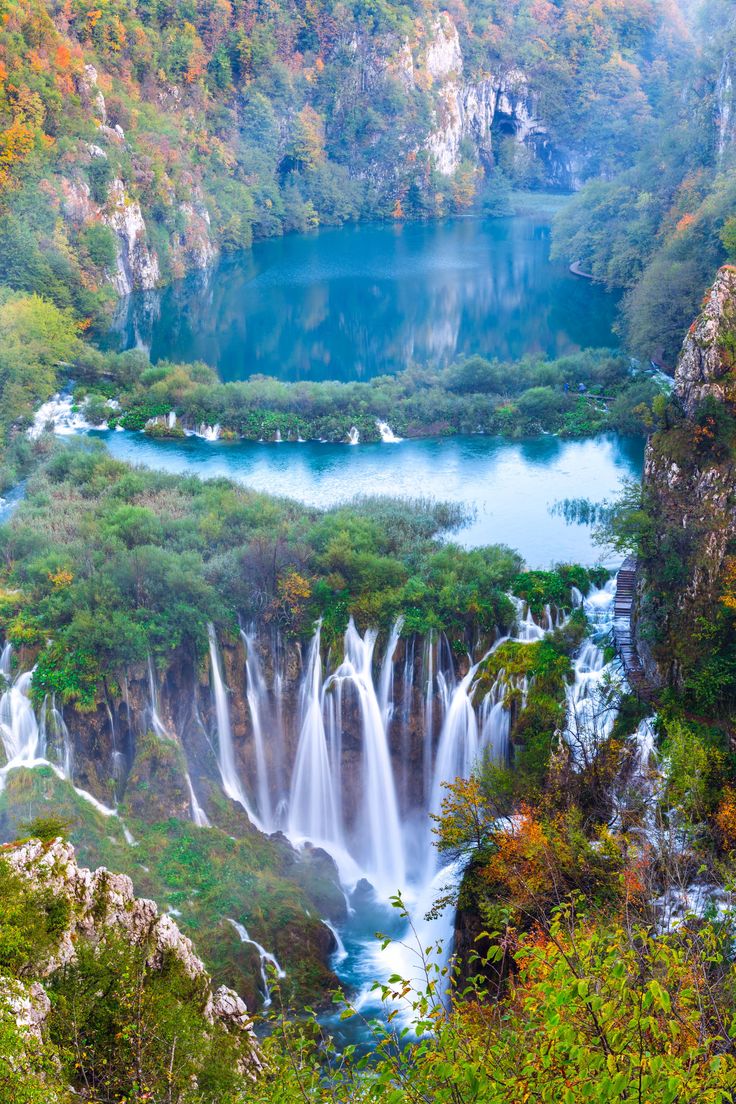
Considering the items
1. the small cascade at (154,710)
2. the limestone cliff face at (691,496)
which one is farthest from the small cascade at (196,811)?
the limestone cliff face at (691,496)

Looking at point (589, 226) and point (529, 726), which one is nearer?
point (529, 726)

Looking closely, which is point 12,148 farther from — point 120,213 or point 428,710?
point 428,710

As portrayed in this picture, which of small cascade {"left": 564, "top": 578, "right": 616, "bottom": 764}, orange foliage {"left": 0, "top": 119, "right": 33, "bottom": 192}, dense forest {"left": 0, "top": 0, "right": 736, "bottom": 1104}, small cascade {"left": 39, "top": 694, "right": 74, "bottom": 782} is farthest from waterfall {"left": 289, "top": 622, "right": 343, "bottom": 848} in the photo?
orange foliage {"left": 0, "top": 119, "right": 33, "bottom": 192}

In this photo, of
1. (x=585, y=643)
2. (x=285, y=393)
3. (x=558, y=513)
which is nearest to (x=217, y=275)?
(x=285, y=393)

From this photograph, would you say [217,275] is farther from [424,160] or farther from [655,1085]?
[655,1085]

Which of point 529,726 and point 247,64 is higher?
point 247,64
